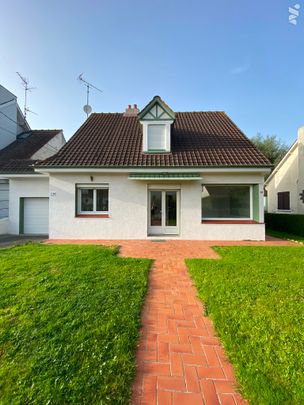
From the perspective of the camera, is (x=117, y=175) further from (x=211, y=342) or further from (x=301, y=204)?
(x=301, y=204)

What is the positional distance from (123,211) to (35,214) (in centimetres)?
750

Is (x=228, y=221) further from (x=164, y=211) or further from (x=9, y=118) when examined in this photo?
(x=9, y=118)

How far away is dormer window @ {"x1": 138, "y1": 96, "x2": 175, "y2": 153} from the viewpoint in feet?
46.9

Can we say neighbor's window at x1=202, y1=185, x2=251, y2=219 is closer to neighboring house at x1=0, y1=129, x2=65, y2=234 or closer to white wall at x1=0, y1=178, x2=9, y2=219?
neighboring house at x1=0, y1=129, x2=65, y2=234

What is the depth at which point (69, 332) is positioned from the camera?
378 centimetres

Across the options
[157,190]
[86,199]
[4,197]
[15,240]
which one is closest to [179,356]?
[157,190]

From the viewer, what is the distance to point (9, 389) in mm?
2658

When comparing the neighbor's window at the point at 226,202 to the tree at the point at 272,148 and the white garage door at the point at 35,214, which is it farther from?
the tree at the point at 272,148

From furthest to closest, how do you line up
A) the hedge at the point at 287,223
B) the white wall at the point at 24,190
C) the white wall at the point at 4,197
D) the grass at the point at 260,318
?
the hedge at the point at 287,223 → the white wall at the point at 4,197 → the white wall at the point at 24,190 → the grass at the point at 260,318

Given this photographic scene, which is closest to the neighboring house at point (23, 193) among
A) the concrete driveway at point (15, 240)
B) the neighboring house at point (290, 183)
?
the concrete driveway at point (15, 240)

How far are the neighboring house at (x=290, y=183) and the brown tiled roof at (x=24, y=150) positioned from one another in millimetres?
23619

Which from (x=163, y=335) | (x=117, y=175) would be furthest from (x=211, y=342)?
(x=117, y=175)

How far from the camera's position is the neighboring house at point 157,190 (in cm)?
1284

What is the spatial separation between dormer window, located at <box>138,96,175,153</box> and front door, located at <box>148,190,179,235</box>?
3.04 meters
